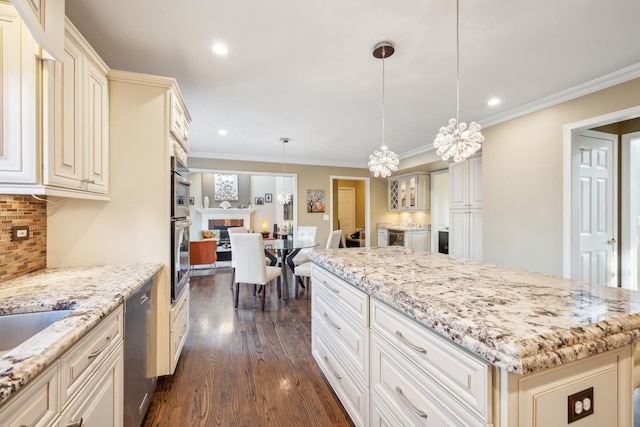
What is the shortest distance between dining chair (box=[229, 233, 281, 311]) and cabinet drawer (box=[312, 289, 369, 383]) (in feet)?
4.78

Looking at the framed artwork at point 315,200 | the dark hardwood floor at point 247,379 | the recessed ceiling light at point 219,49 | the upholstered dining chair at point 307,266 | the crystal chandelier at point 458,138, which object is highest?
the recessed ceiling light at point 219,49

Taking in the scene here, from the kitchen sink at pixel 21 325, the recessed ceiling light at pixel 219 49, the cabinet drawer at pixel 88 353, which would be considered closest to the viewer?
the cabinet drawer at pixel 88 353

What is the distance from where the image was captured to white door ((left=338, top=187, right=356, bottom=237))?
8.66 metres

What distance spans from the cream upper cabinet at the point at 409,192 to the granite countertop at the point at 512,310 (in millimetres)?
4438

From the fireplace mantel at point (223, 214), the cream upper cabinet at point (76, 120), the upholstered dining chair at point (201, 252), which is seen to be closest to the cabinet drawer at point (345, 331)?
the cream upper cabinet at point (76, 120)

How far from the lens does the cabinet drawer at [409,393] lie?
0.87 metres

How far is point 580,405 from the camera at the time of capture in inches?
31.4

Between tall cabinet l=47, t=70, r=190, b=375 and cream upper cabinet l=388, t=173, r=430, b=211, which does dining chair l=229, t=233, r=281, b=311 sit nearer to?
tall cabinet l=47, t=70, r=190, b=375

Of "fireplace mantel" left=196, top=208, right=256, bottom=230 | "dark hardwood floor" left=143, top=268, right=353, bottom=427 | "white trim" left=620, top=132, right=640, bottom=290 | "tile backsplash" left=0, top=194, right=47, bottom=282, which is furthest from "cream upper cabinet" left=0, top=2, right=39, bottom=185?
"fireplace mantel" left=196, top=208, right=256, bottom=230

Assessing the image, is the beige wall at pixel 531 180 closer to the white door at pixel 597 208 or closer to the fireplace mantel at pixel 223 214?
the white door at pixel 597 208

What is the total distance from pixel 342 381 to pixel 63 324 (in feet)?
4.78

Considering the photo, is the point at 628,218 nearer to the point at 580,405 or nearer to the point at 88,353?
the point at 580,405

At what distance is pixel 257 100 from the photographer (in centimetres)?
285

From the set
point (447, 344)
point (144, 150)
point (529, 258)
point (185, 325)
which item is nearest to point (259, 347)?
point (185, 325)
